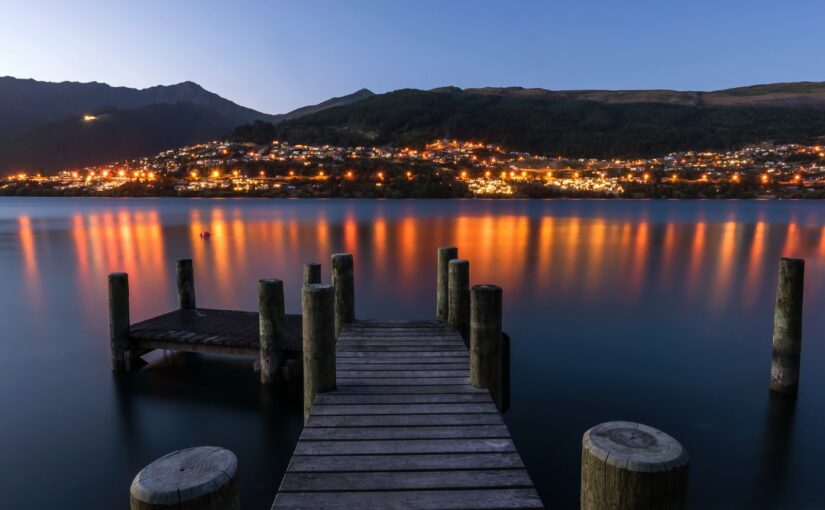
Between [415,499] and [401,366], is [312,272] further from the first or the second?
[415,499]

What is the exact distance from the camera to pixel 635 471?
2.51 meters

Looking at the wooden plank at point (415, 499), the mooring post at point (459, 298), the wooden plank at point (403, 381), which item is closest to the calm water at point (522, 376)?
the mooring post at point (459, 298)

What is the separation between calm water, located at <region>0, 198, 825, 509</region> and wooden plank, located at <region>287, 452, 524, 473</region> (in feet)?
10.9

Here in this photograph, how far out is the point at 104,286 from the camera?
23.2m

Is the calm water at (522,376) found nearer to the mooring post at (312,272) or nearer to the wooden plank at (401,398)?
the mooring post at (312,272)

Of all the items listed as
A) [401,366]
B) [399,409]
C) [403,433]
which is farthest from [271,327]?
[403,433]

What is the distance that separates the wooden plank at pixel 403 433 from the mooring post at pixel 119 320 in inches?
289

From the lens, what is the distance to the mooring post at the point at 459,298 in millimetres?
9094

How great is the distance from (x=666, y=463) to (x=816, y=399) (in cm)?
1075

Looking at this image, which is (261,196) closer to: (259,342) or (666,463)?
(259,342)

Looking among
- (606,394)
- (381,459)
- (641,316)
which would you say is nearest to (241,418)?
(381,459)

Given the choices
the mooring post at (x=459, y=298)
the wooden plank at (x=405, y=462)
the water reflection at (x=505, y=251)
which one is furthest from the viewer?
the water reflection at (x=505, y=251)

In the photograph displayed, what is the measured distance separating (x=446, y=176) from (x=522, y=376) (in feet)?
457

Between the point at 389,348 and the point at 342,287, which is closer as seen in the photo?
the point at 389,348
